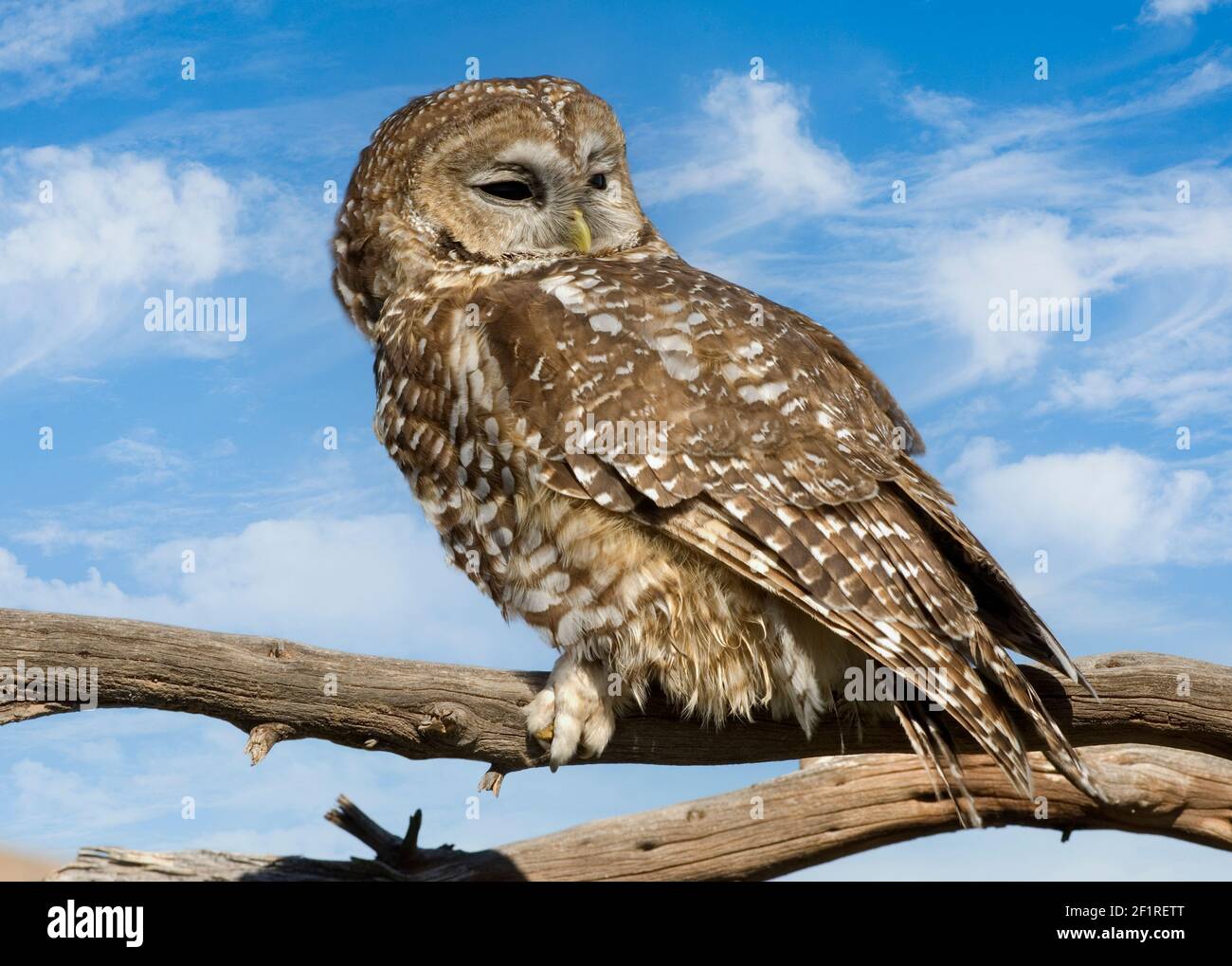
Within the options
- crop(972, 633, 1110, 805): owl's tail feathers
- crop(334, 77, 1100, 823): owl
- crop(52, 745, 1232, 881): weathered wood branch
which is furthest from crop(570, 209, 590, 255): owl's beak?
crop(52, 745, 1232, 881): weathered wood branch

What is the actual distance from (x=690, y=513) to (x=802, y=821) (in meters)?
1.59

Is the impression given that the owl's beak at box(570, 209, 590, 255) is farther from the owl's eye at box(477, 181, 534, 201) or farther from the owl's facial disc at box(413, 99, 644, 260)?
the owl's eye at box(477, 181, 534, 201)

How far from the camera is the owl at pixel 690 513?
3197mm

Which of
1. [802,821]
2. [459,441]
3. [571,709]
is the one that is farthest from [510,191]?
[802,821]

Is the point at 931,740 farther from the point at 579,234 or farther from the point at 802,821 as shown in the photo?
the point at 579,234

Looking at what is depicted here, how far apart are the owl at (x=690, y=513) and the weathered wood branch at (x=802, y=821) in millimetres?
271

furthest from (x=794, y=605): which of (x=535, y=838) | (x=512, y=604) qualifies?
(x=535, y=838)

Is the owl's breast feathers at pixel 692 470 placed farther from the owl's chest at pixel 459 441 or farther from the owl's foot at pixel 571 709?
the owl's foot at pixel 571 709

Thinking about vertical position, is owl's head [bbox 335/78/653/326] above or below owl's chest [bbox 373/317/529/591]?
above

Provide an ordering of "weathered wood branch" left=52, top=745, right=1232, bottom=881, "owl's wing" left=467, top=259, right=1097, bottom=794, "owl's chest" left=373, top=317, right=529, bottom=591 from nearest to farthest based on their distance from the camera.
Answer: "owl's wing" left=467, top=259, right=1097, bottom=794 → "owl's chest" left=373, top=317, right=529, bottom=591 → "weathered wood branch" left=52, top=745, right=1232, bottom=881

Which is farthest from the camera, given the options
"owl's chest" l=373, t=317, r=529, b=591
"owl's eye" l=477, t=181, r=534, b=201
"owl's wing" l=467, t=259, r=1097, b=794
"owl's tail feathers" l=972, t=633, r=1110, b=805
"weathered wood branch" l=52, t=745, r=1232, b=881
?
"owl's eye" l=477, t=181, r=534, b=201

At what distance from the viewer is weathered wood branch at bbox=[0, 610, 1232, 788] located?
3.54 meters

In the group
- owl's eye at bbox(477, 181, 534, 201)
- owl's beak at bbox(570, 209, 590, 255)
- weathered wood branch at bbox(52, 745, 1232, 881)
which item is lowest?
weathered wood branch at bbox(52, 745, 1232, 881)

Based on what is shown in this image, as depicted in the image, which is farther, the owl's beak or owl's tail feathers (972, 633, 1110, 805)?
the owl's beak
